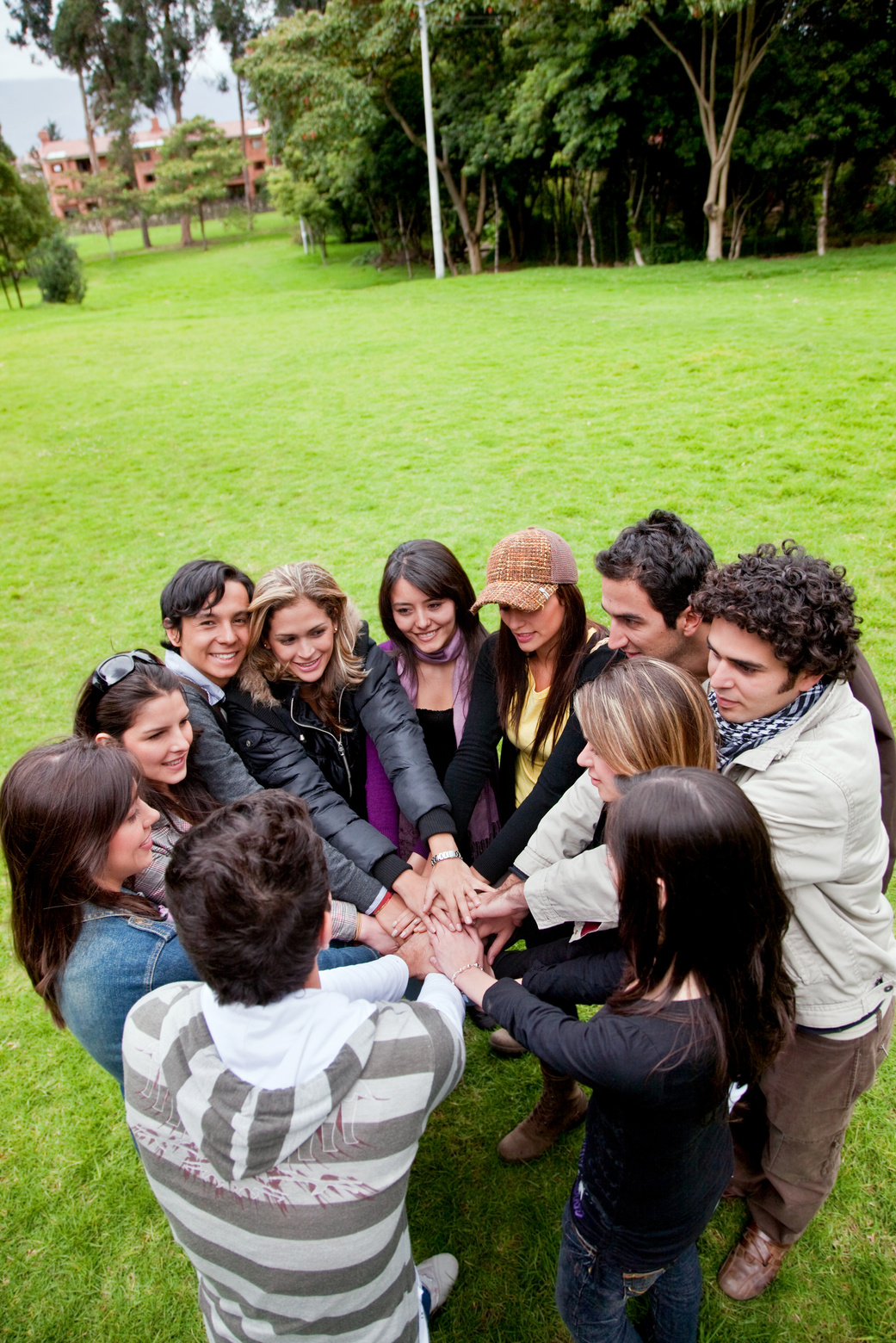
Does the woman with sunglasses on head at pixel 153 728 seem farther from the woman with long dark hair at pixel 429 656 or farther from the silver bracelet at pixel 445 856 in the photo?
the woman with long dark hair at pixel 429 656

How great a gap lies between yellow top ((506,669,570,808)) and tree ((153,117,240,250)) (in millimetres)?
45391

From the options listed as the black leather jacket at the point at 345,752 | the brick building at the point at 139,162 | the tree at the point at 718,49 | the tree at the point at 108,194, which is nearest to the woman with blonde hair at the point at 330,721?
the black leather jacket at the point at 345,752

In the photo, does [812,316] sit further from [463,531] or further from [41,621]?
[41,621]

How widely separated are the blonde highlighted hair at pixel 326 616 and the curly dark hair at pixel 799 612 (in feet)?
5.04

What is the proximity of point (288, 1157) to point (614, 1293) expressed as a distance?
116 centimetres

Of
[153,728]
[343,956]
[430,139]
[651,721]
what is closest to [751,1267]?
[343,956]

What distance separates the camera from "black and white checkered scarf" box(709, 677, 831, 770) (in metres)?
2.11

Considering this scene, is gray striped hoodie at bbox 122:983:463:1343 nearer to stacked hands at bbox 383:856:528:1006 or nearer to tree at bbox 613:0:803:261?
stacked hands at bbox 383:856:528:1006

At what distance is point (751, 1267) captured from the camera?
2.52 meters

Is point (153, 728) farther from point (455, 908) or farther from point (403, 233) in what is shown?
point (403, 233)

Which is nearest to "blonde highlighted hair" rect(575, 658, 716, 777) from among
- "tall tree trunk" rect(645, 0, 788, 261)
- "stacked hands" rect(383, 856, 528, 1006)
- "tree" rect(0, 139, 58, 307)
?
"stacked hands" rect(383, 856, 528, 1006)

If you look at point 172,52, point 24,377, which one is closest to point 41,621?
point 24,377

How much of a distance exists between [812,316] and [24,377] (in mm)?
14701

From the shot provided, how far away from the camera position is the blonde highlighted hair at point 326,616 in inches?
120
